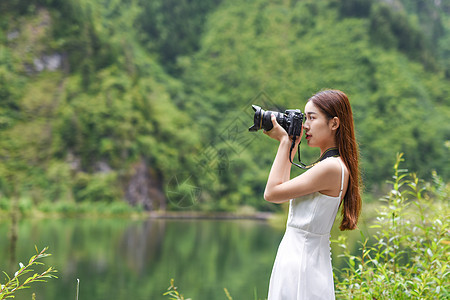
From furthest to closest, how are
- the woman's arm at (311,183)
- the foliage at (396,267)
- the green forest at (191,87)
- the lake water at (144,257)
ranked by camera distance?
the green forest at (191,87)
the lake water at (144,257)
the foliage at (396,267)
the woman's arm at (311,183)

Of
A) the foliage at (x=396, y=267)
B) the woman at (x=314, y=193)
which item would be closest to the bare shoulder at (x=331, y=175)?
the woman at (x=314, y=193)

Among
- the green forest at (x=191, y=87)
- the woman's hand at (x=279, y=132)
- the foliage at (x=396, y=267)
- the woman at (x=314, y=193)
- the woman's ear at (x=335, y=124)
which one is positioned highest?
the green forest at (x=191, y=87)

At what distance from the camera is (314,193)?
102cm

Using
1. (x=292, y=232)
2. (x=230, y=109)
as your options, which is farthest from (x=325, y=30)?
(x=292, y=232)

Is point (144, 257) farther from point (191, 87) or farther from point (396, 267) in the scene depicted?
point (191, 87)

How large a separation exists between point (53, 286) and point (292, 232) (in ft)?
22.6

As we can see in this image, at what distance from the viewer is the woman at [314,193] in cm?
100

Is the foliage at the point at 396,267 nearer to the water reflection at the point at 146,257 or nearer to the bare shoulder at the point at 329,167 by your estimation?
the bare shoulder at the point at 329,167

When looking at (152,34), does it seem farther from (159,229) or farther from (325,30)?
(159,229)

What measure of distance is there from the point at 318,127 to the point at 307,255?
0.28 m

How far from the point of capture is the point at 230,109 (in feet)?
61.5

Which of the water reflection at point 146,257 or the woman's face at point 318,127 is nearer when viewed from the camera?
the woman's face at point 318,127

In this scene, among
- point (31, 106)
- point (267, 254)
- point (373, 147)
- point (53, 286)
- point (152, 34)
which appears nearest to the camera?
point (53, 286)

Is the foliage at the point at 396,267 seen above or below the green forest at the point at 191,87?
below
